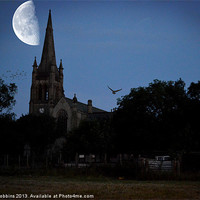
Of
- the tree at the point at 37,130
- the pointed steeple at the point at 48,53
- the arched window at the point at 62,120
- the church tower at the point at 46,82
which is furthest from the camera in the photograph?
the pointed steeple at the point at 48,53

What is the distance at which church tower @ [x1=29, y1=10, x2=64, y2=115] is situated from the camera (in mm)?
88500

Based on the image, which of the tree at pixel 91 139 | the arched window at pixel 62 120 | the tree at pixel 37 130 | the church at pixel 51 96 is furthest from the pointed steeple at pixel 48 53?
the tree at pixel 91 139

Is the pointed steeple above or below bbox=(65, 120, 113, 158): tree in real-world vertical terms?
above

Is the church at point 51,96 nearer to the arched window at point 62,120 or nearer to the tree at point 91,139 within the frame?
the arched window at point 62,120

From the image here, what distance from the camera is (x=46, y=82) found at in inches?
3583

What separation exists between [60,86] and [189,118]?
185 feet

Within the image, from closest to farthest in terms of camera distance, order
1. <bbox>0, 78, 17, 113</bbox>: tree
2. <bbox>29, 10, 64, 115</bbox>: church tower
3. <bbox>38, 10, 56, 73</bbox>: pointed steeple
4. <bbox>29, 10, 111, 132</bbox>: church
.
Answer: <bbox>0, 78, 17, 113</bbox>: tree < <bbox>29, 10, 111, 132</bbox>: church < <bbox>29, 10, 64, 115</bbox>: church tower < <bbox>38, 10, 56, 73</bbox>: pointed steeple

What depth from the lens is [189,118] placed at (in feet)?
Answer: 140

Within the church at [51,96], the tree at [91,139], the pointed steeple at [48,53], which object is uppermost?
the pointed steeple at [48,53]

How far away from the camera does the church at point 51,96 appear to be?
7888 centimetres

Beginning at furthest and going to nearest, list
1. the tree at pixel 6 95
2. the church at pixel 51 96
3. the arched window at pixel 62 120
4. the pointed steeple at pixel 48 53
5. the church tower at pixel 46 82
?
the pointed steeple at pixel 48 53 → the church tower at pixel 46 82 → the church at pixel 51 96 → the arched window at pixel 62 120 → the tree at pixel 6 95

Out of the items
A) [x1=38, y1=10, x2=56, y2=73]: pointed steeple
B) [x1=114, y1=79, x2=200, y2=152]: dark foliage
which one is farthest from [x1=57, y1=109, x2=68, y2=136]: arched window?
[x1=114, y1=79, x2=200, y2=152]: dark foliage

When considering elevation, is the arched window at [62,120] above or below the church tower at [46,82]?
below

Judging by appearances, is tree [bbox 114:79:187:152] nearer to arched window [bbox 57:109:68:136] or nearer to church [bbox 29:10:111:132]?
church [bbox 29:10:111:132]
